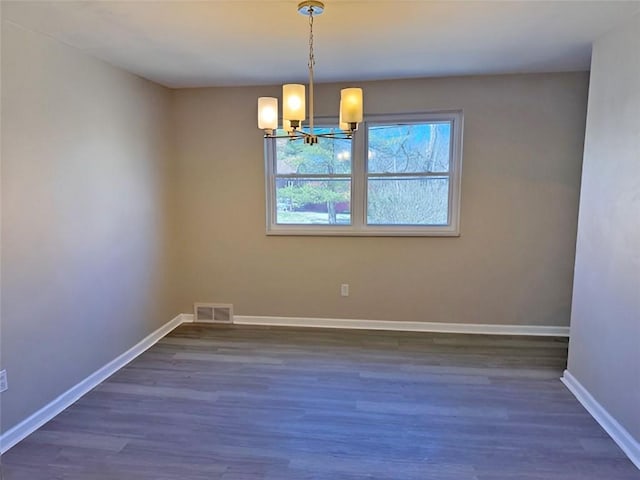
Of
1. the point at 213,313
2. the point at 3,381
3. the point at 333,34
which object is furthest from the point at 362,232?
the point at 3,381

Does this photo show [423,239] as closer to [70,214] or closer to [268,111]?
[268,111]

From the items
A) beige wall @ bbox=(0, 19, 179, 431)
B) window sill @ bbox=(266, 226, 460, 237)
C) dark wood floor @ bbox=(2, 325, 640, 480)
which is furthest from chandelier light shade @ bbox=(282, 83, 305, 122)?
window sill @ bbox=(266, 226, 460, 237)

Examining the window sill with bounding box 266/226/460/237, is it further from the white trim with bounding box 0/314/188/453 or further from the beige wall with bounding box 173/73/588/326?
the white trim with bounding box 0/314/188/453

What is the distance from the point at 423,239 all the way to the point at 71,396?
10.2 ft

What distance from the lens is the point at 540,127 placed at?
12.2 ft

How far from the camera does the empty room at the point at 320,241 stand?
2289 millimetres

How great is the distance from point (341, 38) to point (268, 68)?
91cm

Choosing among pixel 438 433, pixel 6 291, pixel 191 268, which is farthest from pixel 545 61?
pixel 6 291

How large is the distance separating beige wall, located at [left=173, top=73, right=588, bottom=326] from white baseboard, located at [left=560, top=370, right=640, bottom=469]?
1.08 metres

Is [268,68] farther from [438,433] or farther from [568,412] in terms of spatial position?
[568,412]

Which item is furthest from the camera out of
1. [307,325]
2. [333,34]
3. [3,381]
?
[307,325]

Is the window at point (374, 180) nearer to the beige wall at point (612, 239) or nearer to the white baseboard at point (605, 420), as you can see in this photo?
the beige wall at point (612, 239)

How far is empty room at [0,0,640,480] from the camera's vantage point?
7.51ft

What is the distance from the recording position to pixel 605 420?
98.9 inches
